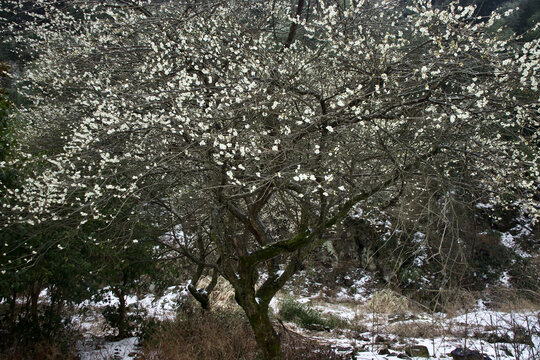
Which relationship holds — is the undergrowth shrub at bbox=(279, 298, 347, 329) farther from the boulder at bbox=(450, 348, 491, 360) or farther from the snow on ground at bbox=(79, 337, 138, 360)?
the snow on ground at bbox=(79, 337, 138, 360)

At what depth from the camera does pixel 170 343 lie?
4.75 m

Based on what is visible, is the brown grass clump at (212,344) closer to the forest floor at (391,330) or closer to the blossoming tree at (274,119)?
the forest floor at (391,330)

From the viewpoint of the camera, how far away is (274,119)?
445cm

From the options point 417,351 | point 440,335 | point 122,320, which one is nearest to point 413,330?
point 440,335

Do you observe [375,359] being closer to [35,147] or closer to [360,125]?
[360,125]

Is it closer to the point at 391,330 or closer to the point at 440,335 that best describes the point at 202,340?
the point at 391,330

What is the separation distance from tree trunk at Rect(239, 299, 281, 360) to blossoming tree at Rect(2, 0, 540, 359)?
1 cm

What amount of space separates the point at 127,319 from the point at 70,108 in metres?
3.27

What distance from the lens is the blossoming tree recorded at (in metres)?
3.34

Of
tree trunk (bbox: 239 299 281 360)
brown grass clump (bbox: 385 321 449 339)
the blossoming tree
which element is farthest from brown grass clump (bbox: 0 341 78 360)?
brown grass clump (bbox: 385 321 449 339)

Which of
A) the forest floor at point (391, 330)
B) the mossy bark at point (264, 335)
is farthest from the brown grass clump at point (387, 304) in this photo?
the mossy bark at point (264, 335)

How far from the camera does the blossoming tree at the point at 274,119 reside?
334cm

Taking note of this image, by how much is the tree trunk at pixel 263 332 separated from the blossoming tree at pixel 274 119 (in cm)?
1

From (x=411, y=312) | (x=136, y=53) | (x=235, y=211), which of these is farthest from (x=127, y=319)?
(x=411, y=312)
